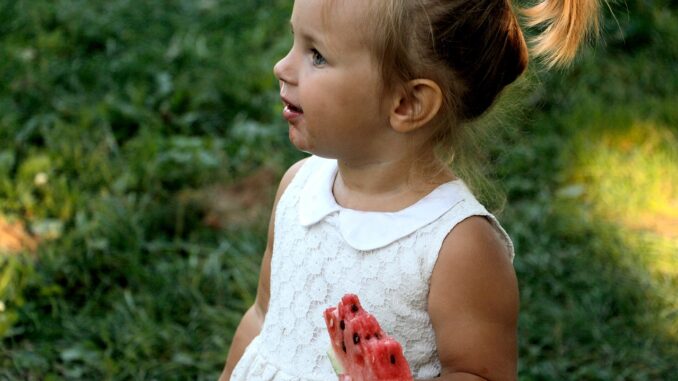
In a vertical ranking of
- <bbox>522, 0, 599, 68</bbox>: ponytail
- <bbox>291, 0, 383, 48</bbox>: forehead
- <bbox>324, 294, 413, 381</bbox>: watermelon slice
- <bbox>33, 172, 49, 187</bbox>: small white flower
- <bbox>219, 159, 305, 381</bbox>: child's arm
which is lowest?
<bbox>33, 172, 49, 187</bbox>: small white flower

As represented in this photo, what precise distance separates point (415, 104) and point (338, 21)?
0.61 feet

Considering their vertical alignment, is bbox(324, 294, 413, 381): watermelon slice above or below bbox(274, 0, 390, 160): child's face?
below

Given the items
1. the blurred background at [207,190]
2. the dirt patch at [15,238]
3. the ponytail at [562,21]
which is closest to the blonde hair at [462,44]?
the ponytail at [562,21]

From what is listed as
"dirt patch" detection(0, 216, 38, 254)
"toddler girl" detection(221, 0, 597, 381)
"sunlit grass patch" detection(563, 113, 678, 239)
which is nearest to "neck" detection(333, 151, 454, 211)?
"toddler girl" detection(221, 0, 597, 381)

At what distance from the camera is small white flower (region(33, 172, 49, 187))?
→ 3.36 m

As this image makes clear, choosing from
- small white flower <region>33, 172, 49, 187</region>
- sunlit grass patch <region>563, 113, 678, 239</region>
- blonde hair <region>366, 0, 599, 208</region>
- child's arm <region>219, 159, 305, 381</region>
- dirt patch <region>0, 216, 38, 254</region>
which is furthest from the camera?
sunlit grass patch <region>563, 113, 678, 239</region>

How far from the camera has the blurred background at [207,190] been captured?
286cm

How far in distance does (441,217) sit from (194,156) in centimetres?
192

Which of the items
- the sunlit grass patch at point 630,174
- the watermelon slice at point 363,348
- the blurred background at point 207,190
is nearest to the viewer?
the watermelon slice at point 363,348

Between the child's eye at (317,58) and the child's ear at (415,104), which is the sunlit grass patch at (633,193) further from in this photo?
the child's eye at (317,58)

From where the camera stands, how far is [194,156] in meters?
3.65

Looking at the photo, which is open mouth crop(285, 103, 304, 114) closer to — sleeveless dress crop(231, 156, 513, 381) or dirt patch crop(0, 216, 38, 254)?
sleeveless dress crop(231, 156, 513, 381)

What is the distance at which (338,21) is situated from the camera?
1.75 m

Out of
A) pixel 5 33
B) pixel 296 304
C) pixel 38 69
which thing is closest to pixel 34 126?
pixel 38 69
